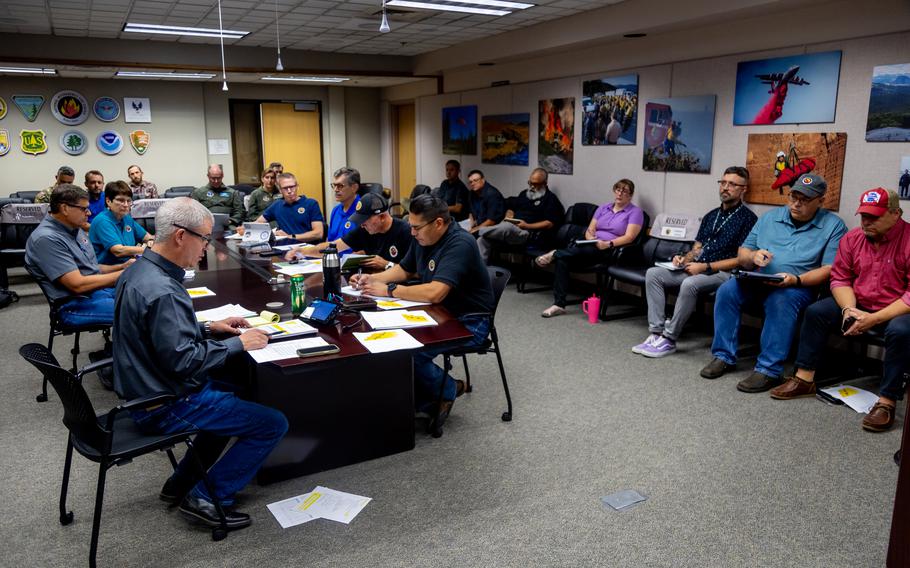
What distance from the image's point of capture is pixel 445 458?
3365mm

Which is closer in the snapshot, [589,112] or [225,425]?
[225,425]

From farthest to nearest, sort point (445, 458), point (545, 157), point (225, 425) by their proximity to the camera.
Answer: point (545, 157), point (445, 458), point (225, 425)

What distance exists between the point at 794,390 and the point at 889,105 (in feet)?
6.92

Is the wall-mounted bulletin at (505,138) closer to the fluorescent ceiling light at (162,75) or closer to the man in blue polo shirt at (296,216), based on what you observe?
the man in blue polo shirt at (296,216)

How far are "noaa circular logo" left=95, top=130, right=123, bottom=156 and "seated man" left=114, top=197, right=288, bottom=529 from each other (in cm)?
877

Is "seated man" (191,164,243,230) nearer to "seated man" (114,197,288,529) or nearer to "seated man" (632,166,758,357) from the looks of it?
"seated man" (632,166,758,357)

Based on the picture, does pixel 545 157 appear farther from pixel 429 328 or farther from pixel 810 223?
pixel 429 328

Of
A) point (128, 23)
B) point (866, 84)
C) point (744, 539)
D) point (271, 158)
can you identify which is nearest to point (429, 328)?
point (744, 539)

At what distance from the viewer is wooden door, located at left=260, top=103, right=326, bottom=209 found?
11414 mm

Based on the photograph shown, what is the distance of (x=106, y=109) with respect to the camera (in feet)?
32.7

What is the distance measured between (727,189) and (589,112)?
2.37m

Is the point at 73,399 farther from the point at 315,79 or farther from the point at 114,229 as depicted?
the point at 315,79

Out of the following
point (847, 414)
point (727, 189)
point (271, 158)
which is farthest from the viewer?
point (271, 158)

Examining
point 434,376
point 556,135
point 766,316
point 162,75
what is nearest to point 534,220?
point 556,135
